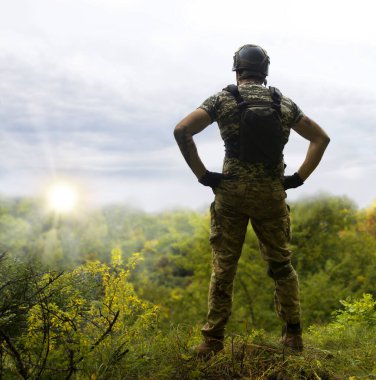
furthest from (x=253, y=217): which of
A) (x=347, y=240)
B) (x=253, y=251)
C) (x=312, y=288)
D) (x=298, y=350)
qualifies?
(x=347, y=240)

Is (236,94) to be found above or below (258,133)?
above

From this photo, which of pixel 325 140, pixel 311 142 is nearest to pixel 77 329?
pixel 311 142

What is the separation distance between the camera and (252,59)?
391 cm

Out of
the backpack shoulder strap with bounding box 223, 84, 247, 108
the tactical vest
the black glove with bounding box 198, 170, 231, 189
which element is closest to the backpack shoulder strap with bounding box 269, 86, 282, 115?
the tactical vest

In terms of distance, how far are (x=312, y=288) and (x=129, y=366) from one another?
14462mm

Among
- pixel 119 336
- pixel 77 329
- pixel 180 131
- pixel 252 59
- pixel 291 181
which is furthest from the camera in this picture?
pixel 291 181

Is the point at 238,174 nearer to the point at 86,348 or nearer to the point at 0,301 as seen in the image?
the point at 86,348

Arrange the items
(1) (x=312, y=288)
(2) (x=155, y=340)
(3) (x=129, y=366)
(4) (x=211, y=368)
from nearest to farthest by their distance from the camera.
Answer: (3) (x=129, y=366) → (4) (x=211, y=368) → (2) (x=155, y=340) → (1) (x=312, y=288)

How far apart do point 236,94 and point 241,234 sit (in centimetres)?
117

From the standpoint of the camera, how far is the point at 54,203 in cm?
6088

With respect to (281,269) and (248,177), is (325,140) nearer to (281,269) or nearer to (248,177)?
(248,177)

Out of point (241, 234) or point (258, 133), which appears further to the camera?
point (241, 234)

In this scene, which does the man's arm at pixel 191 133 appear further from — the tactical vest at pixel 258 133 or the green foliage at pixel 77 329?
the green foliage at pixel 77 329

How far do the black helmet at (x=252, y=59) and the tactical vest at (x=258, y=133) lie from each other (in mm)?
239
